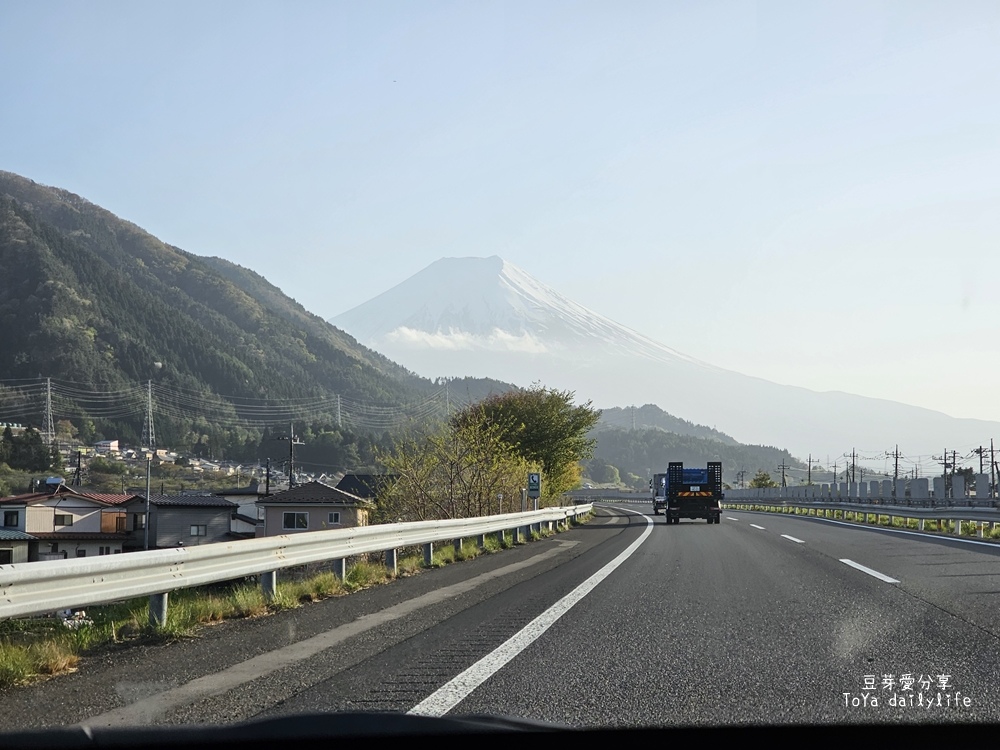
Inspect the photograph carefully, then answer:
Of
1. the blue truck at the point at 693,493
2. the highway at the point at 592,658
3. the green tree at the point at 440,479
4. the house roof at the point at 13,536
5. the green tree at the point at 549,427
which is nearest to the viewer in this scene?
the highway at the point at 592,658

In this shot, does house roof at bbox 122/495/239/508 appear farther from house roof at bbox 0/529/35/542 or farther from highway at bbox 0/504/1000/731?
highway at bbox 0/504/1000/731

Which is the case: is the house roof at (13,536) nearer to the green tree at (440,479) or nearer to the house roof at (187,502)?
the house roof at (187,502)

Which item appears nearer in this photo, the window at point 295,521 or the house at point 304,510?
the house at point 304,510

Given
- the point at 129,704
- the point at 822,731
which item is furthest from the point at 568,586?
the point at 822,731

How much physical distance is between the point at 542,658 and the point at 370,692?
1554 mm

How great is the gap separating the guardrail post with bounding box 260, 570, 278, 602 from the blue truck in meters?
32.1

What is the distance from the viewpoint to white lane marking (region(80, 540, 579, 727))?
530cm

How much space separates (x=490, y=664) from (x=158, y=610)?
349 centimetres

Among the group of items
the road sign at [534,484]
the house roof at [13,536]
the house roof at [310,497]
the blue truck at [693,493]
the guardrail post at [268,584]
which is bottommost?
the house roof at [13,536]

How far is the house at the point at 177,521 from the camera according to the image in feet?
211

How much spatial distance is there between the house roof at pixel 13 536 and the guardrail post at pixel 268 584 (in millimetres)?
45054

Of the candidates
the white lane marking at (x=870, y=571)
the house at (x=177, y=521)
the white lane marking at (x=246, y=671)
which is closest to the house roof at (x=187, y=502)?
the house at (x=177, y=521)

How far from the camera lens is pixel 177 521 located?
2547 inches

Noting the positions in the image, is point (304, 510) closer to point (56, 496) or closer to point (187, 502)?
point (187, 502)
